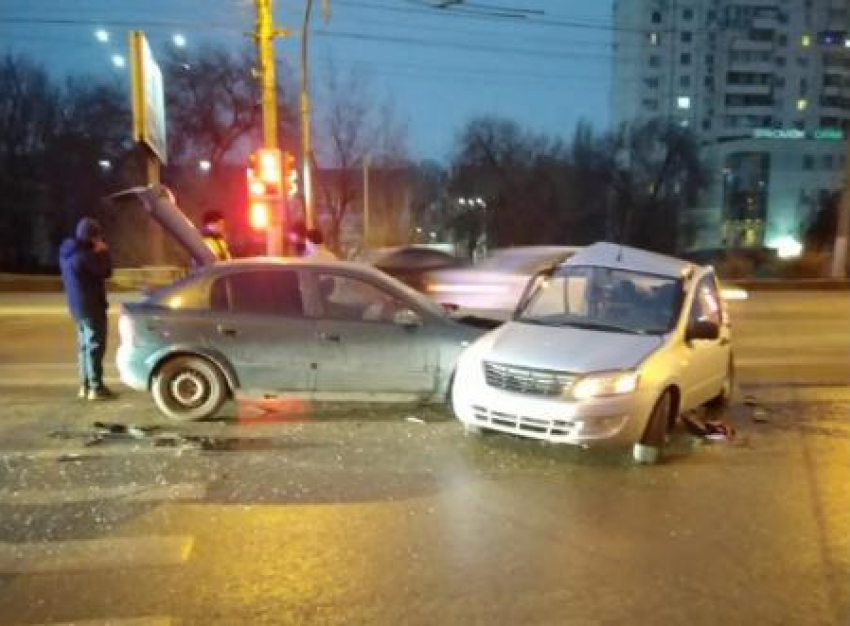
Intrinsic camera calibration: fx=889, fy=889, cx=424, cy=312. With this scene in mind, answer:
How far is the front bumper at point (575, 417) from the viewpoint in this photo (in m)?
6.33

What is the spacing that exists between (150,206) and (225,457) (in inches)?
243

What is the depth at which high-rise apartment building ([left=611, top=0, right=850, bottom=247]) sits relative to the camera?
93750 mm

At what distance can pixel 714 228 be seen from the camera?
88.8m

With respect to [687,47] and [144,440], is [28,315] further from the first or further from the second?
[687,47]

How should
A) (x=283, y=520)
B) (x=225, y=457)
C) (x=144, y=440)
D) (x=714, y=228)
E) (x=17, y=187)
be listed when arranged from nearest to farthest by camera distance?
(x=283, y=520)
(x=225, y=457)
(x=144, y=440)
(x=17, y=187)
(x=714, y=228)

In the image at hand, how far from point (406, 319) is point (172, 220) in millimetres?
5088

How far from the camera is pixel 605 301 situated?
7.59m

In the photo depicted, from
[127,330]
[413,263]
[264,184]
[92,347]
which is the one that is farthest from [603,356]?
[264,184]

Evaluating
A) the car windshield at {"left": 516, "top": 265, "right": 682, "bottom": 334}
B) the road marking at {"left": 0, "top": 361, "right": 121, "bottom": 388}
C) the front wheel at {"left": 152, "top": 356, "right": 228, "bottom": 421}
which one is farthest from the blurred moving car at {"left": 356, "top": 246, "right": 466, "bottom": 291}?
the front wheel at {"left": 152, "top": 356, "right": 228, "bottom": 421}

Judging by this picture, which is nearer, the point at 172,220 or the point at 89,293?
the point at 89,293

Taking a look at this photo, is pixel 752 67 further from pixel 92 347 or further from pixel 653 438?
pixel 653 438

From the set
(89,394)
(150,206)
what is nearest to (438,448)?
(89,394)

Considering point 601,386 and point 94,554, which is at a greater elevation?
point 601,386

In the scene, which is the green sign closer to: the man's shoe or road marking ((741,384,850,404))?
road marking ((741,384,850,404))
